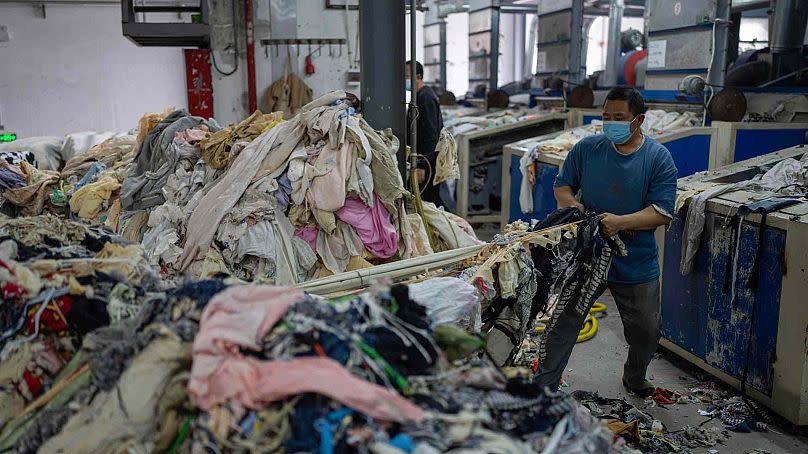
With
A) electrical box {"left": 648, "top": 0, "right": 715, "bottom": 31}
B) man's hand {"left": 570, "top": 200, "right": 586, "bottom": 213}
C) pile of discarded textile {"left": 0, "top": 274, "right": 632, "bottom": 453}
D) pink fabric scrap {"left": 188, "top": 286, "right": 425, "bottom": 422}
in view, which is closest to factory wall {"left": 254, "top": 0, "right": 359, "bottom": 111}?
electrical box {"left": 648, "top": 0, "right": 715, "bottom": 31}

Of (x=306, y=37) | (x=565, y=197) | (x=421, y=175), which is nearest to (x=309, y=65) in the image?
(x=306, y=37)

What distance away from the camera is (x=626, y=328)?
354 centimetres

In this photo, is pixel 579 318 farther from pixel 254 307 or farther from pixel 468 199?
pixel 468 199

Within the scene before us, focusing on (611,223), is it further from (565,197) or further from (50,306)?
(50,306)

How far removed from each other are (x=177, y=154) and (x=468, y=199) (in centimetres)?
468

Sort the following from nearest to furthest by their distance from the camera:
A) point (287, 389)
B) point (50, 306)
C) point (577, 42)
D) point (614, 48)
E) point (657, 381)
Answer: point (287, 389)
point (50, 306)
point (657, 381)
point (614, 48)
point (577, 42)

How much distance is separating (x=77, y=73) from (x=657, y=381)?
9.76 meters

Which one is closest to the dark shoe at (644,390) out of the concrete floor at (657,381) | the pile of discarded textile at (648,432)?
the concrete floor at (657,381)

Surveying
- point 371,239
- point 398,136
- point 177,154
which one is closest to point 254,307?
point 371,239

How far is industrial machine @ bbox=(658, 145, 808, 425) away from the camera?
312 centimetres

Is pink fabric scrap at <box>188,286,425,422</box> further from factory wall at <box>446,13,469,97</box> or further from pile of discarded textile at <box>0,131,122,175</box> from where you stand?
factory wall at <box>446,13,469,97</box>

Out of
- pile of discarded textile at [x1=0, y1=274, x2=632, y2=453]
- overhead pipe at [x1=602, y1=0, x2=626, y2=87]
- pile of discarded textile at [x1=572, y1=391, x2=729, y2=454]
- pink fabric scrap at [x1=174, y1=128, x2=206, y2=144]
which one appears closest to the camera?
pile of discarded textile at [x1=0, y1=274, x2=632, y2=453]

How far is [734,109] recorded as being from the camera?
542 cm

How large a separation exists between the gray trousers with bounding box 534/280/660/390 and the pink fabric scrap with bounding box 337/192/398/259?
3.11ft
